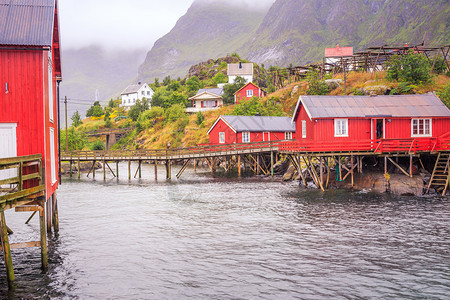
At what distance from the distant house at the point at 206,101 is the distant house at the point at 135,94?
131 feet

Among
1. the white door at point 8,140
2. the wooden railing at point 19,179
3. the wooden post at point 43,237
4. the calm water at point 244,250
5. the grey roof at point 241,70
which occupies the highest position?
the grey roof at point 241,70

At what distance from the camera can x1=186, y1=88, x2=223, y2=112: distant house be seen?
9594 cm

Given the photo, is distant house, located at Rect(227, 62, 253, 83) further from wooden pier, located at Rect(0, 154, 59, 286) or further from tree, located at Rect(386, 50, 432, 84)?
wooden pier, located at Rect(0, 154, 59, 286)

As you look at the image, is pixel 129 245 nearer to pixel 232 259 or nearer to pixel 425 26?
pixel 232 259

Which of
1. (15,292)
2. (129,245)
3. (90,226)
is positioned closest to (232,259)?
(129,245)

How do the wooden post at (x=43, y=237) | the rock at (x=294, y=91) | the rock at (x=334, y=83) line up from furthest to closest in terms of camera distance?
1. the rock at (x=294, y=91)
2. the rock at (x=334, y=83)
3. the wooden post at (x=43, y=237)

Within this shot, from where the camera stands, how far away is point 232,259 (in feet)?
54.7

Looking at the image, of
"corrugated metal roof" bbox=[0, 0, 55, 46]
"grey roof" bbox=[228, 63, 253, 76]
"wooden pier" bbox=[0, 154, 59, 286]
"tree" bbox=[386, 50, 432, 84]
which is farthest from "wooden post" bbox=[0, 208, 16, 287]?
"grey roof" bbox=[228, 63, 253, 76]

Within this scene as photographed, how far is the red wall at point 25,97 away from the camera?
641 inches

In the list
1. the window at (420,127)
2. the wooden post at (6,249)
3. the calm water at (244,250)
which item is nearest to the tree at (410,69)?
the window at (420,127)

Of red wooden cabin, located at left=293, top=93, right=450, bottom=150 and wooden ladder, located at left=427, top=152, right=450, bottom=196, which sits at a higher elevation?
red wooden cabin, located at left=293, top=93, right=450, bottom=150

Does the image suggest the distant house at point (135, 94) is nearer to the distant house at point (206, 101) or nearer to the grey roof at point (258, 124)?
the distant house at point (206, 101)

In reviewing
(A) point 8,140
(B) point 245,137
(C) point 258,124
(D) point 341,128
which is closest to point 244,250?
(A) point 8,140

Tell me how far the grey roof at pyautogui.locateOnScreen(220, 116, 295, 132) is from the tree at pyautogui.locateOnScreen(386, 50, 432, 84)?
16798 millimetres
